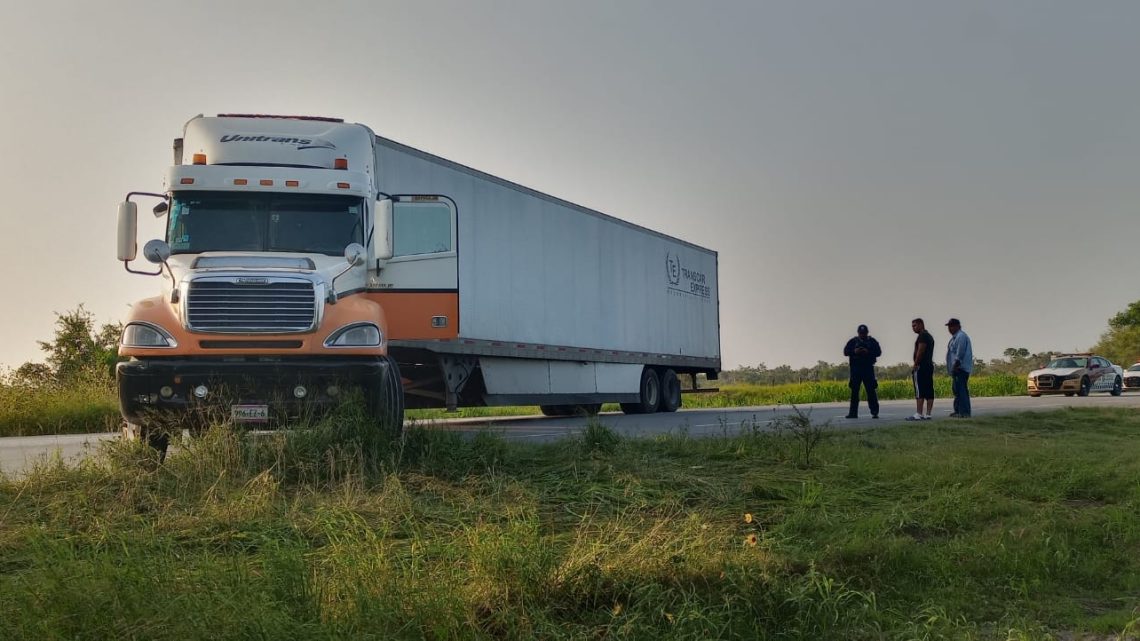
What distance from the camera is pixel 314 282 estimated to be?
9492 millimetres

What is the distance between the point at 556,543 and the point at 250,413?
180 inches

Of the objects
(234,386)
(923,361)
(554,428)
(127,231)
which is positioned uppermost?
(127,231)

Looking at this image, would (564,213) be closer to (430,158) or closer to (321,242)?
(430,158)

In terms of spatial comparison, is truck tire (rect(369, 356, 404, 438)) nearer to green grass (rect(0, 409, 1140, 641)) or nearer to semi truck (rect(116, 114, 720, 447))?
semi truck (rect(116, 114, 720, 447))

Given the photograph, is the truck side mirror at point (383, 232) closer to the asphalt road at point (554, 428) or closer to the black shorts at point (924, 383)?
the asphalt road at point (554, 428)

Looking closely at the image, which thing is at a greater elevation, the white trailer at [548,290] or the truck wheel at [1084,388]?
the white trailer at [548,290]

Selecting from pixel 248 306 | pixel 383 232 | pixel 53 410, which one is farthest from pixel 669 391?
pixel 248 306

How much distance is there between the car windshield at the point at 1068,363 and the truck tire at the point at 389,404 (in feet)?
108

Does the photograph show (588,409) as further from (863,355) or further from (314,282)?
(314,282)

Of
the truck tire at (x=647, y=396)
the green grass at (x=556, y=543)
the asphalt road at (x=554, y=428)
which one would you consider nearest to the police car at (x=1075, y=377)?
the asphalt road at (x=554, y=428)

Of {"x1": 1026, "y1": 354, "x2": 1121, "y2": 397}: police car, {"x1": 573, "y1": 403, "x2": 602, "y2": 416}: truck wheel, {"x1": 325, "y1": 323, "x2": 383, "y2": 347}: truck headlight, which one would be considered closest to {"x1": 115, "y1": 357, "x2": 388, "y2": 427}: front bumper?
{"x1": 325, "y1": 323, "x2": 383, "y2": 347}: truck headlight

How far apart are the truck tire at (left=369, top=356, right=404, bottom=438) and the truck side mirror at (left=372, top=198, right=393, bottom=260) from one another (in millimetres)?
1687

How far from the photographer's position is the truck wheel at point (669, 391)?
23781mm

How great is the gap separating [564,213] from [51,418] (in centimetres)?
1127
